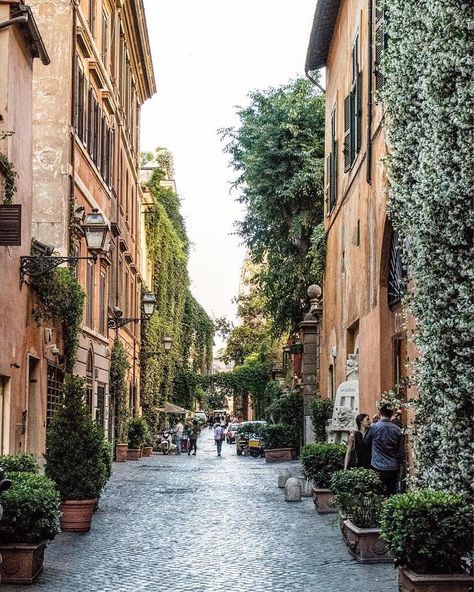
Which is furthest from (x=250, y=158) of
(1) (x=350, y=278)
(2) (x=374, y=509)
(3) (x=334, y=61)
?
(2) (x=374, y=509)

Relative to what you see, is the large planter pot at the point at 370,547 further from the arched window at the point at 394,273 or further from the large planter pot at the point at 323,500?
the large planter pot at the point at 323,500

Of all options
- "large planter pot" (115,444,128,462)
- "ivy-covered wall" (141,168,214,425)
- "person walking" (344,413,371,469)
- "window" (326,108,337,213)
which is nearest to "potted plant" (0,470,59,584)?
"person walking" (344,413,371,469)

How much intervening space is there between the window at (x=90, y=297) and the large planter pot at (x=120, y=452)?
7.58m

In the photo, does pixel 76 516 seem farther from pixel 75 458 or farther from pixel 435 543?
pixel 435 543

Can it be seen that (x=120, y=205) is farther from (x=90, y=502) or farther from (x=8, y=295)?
(x=90, y=502)

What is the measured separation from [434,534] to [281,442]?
27127 millimetres

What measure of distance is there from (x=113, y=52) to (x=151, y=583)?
2505cm

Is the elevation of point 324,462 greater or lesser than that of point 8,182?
lesser

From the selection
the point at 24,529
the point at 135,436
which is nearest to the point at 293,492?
the point at 24,529

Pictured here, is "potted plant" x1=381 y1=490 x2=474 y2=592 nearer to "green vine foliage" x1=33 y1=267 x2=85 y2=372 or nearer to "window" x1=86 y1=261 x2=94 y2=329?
"green vine foliage" x1=33 y1=267 x2=85 y2=372

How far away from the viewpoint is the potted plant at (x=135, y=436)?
36938 millimetres

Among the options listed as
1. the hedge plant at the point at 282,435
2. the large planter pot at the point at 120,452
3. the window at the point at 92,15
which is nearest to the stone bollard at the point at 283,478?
the hedge plant at the point at 282,435

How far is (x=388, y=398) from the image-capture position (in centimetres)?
1252

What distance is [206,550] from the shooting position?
12750 mm
